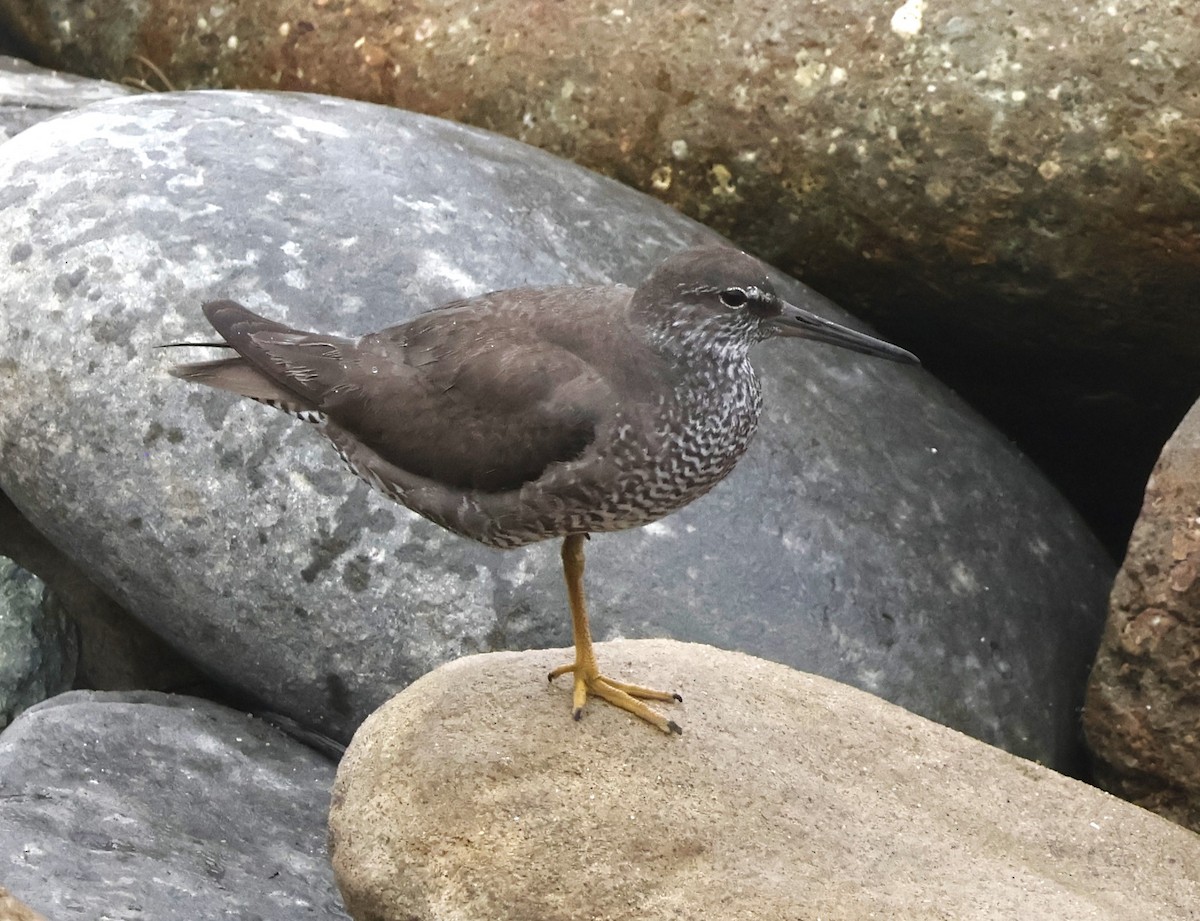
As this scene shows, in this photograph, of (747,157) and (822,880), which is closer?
(822,880)

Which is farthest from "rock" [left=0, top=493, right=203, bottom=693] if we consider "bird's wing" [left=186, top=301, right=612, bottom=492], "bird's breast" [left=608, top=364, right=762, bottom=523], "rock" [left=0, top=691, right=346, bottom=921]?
"bird's breast" [left=608, top=364, right=762, bottom=523]

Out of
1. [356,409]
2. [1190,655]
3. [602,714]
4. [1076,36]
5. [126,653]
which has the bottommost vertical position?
[126,653]

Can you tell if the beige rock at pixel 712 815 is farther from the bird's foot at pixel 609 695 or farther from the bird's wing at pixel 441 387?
the bird's wing at pixel 441 387

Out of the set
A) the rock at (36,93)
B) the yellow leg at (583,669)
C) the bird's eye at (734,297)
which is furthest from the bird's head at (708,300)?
the rock at (36,93)

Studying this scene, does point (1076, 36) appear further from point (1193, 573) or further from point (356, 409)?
point (356, 409)

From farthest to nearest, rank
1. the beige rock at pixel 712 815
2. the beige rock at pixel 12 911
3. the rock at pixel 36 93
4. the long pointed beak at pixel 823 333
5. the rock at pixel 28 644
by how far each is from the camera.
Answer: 1. the rock at pixel 36 93
2. the rock at pixel 28 644
3. the long pointed beak at pixel 823 333
4. the beige rock at pixel 712 815
5. the beige rock at pixel 12 911

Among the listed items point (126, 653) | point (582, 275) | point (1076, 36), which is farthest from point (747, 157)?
point (126, 653)
